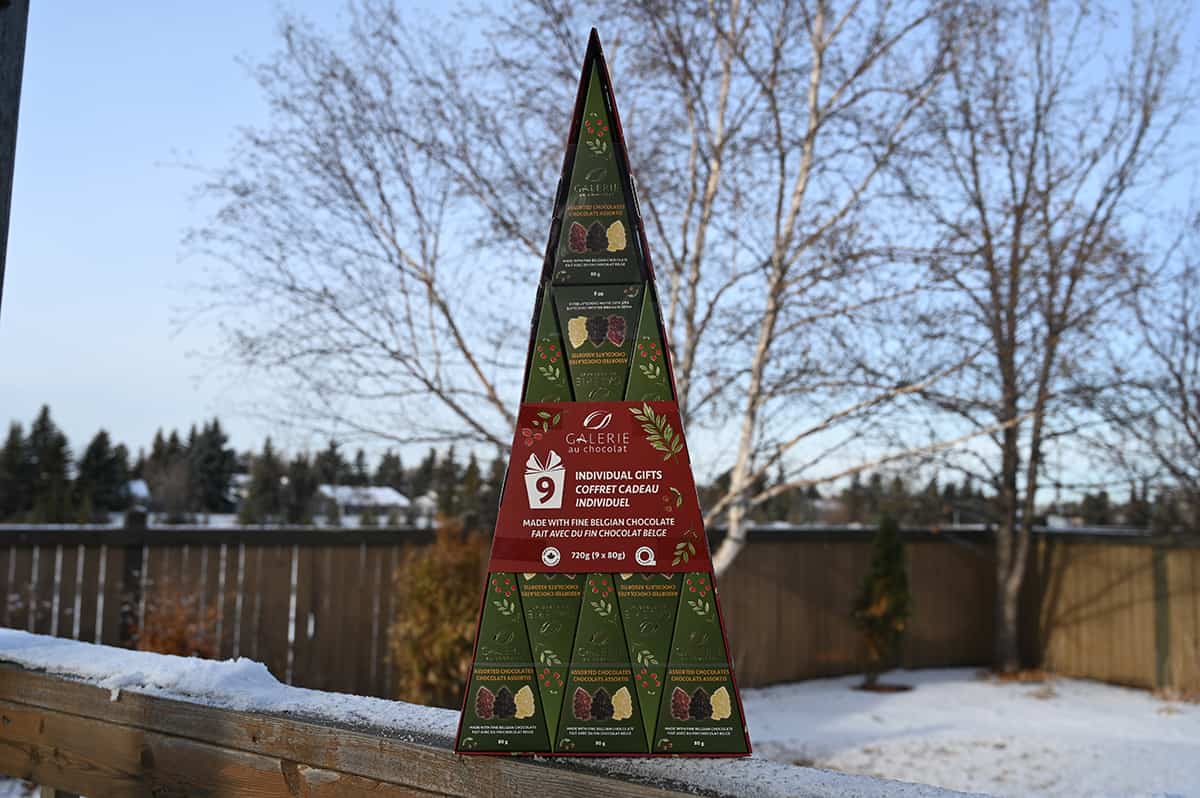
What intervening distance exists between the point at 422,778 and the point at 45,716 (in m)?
0.87

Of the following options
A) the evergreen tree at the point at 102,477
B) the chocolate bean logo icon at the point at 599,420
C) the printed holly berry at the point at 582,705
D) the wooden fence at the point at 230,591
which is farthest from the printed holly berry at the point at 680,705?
the evergreen tree at the point at 102,477

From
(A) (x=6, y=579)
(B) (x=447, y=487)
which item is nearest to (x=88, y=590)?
(A) (x=6, y=579)

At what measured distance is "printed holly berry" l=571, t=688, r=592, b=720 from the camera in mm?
1155

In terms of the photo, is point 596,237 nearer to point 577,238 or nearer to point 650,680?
point 577,238

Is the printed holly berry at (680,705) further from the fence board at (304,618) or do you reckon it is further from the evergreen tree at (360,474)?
the evergreen tree at (360,474)

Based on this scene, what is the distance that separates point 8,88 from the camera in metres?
1.58

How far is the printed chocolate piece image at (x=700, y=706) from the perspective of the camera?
1.14m

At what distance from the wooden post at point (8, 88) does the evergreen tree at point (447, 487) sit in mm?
4880

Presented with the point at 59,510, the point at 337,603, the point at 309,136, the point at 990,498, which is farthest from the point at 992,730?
the point at 59,510

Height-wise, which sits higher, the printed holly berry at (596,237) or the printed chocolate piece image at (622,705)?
the printed holly berry at (596,237)

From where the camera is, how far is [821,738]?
614cm

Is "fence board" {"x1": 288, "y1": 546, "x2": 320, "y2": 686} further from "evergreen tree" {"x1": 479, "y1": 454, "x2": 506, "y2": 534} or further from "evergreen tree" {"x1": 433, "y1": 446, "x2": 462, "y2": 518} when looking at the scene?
"evergreen tree" {"x1": 479, "y1": 454, "x2": 506, "y2": 534}

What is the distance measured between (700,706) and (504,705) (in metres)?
0.25

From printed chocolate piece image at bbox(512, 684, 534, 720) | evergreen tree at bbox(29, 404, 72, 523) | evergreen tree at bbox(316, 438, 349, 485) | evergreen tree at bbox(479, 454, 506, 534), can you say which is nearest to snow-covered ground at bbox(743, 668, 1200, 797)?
evergreen tree at bbox(479, 454, 506, 534)
